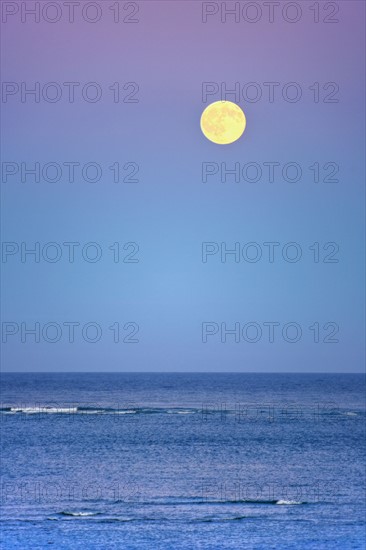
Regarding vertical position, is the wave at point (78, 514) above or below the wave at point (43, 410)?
above

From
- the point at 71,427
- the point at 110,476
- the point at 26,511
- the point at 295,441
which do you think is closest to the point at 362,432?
the point at 295,441

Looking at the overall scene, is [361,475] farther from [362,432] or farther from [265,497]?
[362,432]

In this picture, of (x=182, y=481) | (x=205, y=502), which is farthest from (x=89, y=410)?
(x=205, y=502)

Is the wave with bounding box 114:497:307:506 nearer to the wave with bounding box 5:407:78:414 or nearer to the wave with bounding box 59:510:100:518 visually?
the wave with bounding box 59:510:100:518

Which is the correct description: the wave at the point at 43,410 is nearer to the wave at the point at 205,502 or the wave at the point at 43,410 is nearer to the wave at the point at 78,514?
the wave at the point at 205,502

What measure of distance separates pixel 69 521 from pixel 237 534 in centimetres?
713

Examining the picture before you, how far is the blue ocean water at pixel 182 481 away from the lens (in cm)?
3186

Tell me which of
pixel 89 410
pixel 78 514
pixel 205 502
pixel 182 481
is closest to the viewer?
pixel 78 514

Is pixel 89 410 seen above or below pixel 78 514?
below

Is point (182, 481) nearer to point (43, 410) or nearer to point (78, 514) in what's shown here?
point (78, 514)

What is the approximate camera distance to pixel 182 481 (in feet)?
158

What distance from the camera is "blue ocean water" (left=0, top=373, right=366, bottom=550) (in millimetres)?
31859

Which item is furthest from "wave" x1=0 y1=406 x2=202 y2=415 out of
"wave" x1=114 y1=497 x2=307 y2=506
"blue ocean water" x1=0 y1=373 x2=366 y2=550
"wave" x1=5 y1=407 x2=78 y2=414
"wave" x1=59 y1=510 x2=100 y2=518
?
"wave" x1=59 y1=510 x2=100 y2=518

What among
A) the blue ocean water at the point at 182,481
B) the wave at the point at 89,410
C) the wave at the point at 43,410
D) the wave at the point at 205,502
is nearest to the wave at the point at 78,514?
the blue ocean water at the point at 182,481
